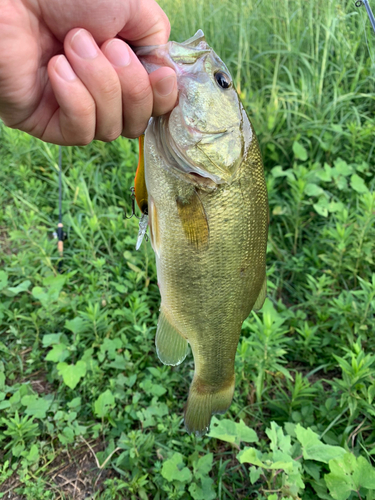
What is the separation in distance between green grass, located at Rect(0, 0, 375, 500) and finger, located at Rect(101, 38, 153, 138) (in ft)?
4.35

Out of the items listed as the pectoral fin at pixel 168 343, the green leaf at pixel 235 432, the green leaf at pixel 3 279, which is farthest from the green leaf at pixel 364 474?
the green leaf at pixel 3 279

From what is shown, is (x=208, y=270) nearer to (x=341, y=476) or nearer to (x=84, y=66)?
(x=84, y=66)

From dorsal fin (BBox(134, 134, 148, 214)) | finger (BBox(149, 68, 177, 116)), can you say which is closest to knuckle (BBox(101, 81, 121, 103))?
finger (BBox(149, 68, 177, 116))

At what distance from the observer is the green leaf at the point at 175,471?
5.31 feet

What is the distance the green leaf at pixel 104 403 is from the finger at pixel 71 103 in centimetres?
137

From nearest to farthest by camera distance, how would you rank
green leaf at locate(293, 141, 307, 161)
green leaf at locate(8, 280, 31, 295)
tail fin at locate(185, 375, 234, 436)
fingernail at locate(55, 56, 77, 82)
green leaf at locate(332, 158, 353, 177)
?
fingernail at locate(55, 56, 77, 82)
tail fin at locate(185, 375, 234, 436)
green leaf at locate(8, 280, 31, 295)
green leaf at locate(332, 158, 353, 177)
green leaf at locate(293, 141, 307, 161)

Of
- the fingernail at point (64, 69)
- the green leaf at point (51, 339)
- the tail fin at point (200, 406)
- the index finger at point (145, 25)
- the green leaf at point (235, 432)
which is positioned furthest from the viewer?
the green leaf at point (51, 339)

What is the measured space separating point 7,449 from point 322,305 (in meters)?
2.12

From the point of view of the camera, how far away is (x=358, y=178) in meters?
2.83

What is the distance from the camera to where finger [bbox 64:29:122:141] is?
944mm

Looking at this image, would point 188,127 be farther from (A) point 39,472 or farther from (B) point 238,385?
(A) point 39,472

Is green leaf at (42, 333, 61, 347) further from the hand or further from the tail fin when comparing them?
the hand

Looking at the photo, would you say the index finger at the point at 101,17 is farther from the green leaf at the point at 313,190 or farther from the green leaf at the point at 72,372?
the green leaf at the point at 313,190

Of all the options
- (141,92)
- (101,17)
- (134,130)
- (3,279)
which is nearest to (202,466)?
(134,130)
